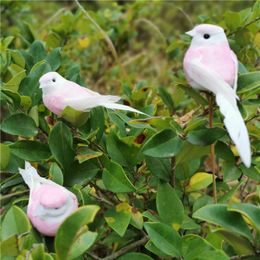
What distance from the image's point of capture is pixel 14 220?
61 cm

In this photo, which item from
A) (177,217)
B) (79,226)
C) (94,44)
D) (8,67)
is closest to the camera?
(79,226)

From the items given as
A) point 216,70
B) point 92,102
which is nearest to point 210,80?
point 216,70

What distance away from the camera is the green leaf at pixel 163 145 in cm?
63

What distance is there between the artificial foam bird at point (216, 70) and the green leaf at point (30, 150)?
8.7 inches

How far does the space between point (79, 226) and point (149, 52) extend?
197 centimetres

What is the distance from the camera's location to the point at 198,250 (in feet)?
1.98

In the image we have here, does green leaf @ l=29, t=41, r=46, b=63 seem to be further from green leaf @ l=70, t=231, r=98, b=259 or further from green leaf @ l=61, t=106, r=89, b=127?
green leaf @ l=70, t=231, r=98, b=259

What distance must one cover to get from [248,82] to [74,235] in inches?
11.1

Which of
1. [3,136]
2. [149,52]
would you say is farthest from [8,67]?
[149,52]

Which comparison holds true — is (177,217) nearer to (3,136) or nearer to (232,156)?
(232,156)

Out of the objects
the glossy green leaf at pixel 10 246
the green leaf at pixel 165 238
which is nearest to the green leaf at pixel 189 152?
the green leaf at pixel 165 238

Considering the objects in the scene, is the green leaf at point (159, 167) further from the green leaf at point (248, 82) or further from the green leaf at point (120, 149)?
the green leaf at point (248, 82)

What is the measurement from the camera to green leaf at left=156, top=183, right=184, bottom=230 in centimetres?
66

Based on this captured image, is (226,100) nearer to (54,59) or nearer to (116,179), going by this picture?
(116,179)
